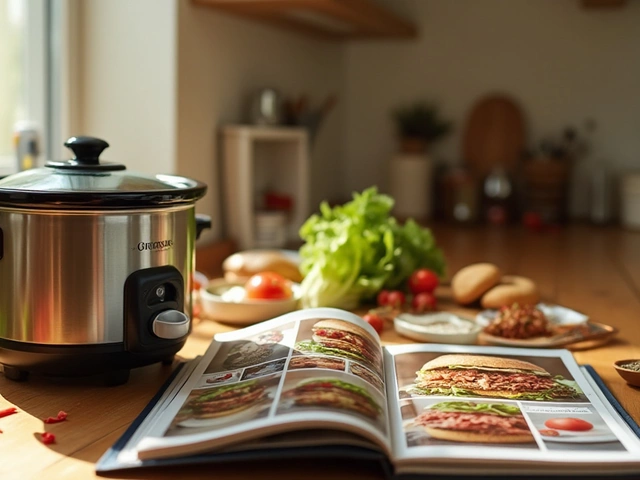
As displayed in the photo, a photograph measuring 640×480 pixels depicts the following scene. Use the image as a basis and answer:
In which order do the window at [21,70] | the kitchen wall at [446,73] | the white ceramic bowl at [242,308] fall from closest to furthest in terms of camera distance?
Answer: the white ceramic bowl at [242,308]
the window at [21,70]
the kitchen wall at [446,73]

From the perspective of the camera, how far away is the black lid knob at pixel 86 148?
84 centimetres

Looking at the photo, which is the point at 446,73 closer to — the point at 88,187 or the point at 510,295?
the point at 510,295

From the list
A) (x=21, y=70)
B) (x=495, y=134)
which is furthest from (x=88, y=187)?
(x=495, y=134)

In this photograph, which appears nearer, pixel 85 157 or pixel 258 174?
pixel 85 157

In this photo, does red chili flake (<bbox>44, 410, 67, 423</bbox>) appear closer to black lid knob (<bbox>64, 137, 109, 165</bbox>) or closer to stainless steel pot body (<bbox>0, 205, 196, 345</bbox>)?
stainless steel pot body (<bbox>0, 205, 196, 345</bbox>)

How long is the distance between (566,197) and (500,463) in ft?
7.64

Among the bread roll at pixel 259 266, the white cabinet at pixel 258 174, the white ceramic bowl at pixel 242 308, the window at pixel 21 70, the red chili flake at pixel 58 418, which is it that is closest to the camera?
the red chili flake at pixel 58 418

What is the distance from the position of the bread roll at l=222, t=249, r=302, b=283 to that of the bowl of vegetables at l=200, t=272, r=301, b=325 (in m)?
0.14

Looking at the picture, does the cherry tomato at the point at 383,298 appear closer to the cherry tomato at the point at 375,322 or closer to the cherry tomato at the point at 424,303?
the cherry tomato at the point at 424,303

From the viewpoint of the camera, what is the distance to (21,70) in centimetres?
165

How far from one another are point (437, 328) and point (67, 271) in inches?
21.7

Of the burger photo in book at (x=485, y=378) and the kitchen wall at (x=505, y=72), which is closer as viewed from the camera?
the burger photo in book at (x=485, y=378)

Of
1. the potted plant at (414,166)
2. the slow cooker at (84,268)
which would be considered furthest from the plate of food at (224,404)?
the potted plant at (414,166)

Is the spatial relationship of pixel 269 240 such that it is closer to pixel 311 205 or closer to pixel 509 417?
pixel 311 205
